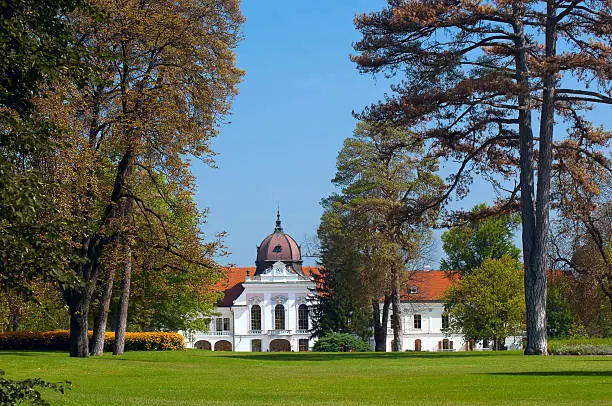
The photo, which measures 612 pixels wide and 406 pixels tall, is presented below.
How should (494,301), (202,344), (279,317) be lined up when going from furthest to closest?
(279,317) → (202,344) → (494,301)

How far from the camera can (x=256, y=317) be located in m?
102

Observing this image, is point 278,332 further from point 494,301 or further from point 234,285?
point 494,301

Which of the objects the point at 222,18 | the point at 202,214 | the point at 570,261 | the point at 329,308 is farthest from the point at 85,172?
the point at 329,308

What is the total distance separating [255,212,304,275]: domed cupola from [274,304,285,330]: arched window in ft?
14.9

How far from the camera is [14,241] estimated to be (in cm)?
761

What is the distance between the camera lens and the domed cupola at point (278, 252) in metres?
103

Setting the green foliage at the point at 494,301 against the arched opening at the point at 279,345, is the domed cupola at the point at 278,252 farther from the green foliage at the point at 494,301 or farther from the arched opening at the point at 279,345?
the green foliage at the point at 494,301

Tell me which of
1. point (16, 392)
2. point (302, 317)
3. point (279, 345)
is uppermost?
point (16, 392)

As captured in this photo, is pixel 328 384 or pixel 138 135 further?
pixel 138 135

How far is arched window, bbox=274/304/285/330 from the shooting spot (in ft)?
333

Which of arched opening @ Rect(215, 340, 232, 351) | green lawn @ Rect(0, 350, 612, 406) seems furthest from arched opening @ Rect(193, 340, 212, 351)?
green lawn @ Rect(0, 350, 612, 406)

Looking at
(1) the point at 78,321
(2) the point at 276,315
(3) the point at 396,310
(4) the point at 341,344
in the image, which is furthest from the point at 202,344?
(1) the point at 78,321

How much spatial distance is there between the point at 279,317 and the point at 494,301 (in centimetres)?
4094

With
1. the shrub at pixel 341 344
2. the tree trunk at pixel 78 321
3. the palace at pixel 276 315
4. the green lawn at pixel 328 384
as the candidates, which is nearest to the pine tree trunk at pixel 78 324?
the tree trunk at pixel 78 321
